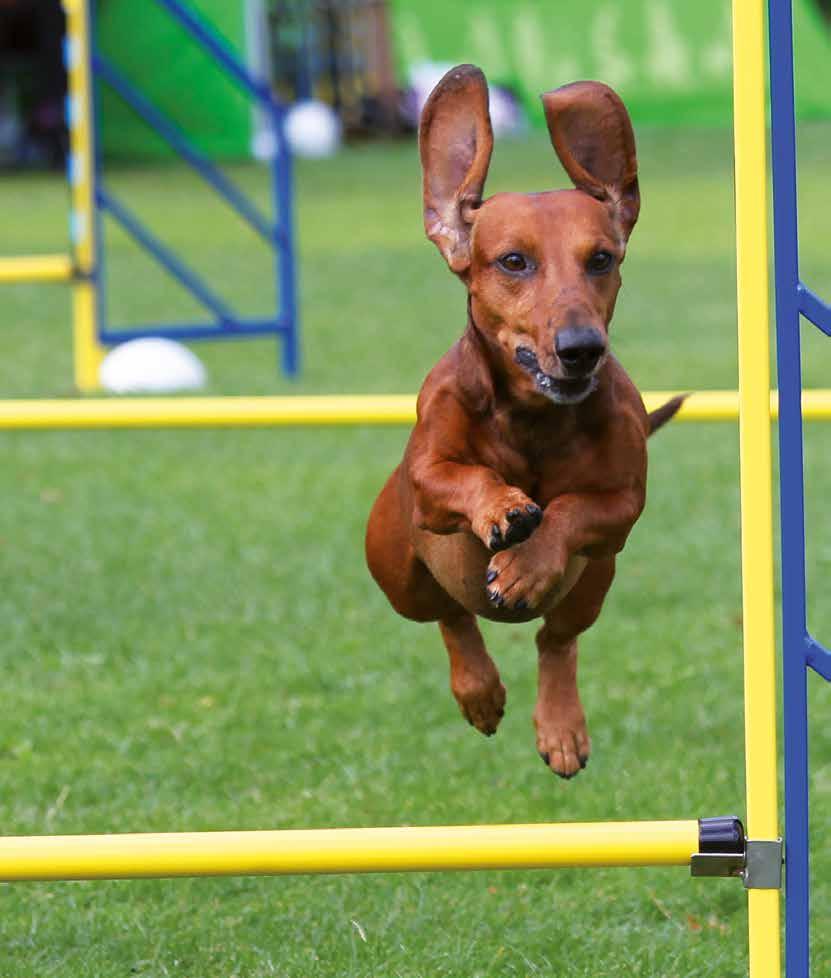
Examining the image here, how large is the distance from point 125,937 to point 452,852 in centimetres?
127

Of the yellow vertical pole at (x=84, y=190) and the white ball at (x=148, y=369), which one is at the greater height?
the yellow vertical pole at (x=84, y=190)

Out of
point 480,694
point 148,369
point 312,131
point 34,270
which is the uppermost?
point 312,131

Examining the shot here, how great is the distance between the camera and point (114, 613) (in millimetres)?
6496

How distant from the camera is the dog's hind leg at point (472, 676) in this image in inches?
115

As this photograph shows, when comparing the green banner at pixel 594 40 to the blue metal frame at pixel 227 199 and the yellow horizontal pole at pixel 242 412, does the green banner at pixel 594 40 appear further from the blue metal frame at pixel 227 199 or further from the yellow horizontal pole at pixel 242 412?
the yellow horizontal pole at pixel 242 412

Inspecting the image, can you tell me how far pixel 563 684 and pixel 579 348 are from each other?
757mm

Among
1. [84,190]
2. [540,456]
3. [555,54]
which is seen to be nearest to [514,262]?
[540,456]

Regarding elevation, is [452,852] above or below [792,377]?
below

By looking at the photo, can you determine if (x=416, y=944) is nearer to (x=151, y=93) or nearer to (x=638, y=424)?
(x=638, y=424)

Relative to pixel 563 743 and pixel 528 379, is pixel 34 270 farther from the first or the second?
pixel 528 379

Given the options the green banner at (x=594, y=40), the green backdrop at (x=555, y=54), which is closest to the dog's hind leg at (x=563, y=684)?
the green backdrop at (x=555, y=54)

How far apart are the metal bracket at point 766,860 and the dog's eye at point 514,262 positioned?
1014 mm

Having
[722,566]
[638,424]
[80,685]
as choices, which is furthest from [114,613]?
[638,424]

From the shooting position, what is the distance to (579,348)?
91.9 inches
